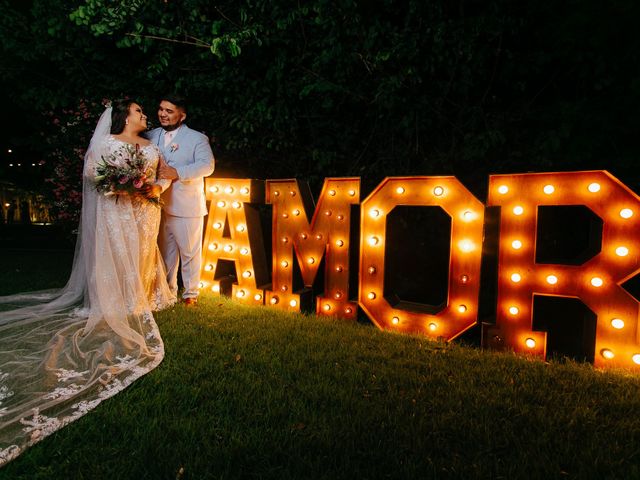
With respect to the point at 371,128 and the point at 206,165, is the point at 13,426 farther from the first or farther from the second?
the point at 371,128

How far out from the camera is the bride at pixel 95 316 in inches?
107

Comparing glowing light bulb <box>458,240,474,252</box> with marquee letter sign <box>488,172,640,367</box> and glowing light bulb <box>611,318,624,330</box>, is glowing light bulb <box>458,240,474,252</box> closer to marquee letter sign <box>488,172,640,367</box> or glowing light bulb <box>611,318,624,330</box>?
marquee letter sign <box>488,172,640,367</box>

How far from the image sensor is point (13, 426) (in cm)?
243

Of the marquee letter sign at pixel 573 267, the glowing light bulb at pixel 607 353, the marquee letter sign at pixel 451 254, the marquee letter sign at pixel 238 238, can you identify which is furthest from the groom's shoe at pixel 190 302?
the glowing light bulb at pixel 607 353

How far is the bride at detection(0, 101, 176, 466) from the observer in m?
2.73

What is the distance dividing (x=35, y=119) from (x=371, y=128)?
10074 millimetres

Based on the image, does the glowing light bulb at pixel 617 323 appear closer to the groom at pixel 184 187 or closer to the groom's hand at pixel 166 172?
the groom at pixel 184 187

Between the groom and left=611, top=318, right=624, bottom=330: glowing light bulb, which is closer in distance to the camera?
left=611, top=318, right=624, bottom=330: glowing light bulb

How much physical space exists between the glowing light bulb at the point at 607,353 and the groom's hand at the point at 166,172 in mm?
5039

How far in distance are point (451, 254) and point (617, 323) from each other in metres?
1.56

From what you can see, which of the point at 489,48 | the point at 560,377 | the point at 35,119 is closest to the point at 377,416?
the point at 560,377

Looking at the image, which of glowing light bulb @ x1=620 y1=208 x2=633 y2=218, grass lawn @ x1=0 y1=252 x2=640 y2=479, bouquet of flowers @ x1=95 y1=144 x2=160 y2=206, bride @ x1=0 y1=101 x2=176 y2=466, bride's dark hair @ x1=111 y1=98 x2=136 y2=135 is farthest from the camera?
bride's dark hair @ x1=111 y1=98 x2=136 y2=135

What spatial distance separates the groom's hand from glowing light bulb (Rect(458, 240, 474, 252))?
11.8 feet

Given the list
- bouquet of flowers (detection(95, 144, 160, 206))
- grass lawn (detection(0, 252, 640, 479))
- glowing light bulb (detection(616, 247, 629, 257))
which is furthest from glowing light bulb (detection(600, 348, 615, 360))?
bouquet of flowers (detection(95, 144, 160, 206))
